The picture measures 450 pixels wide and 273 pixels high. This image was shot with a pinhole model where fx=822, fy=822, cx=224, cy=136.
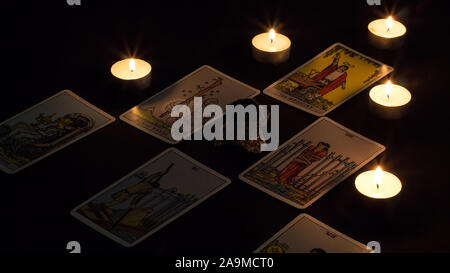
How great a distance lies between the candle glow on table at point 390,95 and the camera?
9.88ft

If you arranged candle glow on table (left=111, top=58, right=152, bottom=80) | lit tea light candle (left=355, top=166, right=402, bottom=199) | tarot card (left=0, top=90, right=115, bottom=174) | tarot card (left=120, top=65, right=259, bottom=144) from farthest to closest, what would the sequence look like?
candle glow on table (left=111, top=58, right=152, bottom=80)
tarot card (left=120, top=65, right=259, bottom=144)
tarot card (left=0, top=90, right=115, bottom=174)
lit tea light candle (left=355, top=166, right=402, bottom=199)

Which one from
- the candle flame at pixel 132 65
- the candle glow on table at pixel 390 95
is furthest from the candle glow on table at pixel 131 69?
the candle glow on table at pixel 390 95

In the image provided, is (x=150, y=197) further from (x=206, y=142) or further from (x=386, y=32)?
(x=386, y=32)

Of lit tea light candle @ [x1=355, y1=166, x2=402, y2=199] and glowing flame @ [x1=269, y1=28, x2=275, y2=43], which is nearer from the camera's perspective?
lit tea light candle @ [x1=355, y1=166, x2=402, y2=199]

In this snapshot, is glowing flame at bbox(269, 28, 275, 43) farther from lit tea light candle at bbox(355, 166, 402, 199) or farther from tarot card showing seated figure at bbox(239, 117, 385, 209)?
lit tea light candle at bbox(355, 166, 402, 199)

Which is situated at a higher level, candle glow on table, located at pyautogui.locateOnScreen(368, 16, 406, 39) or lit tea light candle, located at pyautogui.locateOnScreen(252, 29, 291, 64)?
candle glow on table, located at pyautogui.locateOnScreen(368, 16, 406, 39)

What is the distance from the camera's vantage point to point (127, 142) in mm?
2891

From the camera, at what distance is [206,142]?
2895 mm

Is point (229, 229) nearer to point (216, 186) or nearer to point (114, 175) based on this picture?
point (216, 186)

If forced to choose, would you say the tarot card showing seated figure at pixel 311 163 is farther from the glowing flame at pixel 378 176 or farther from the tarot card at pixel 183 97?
the tarot card at pixel 183 97

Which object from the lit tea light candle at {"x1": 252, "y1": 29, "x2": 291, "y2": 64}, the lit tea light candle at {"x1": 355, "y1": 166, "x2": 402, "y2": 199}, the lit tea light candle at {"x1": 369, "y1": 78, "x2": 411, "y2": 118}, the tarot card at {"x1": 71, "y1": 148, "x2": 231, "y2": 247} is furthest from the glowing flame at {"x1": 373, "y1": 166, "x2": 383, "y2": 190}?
the lit tea light candle at {"x1": 252, "y1": 29, "x2": 291, "y2": 64}

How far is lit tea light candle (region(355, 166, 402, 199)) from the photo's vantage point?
8.68 ft

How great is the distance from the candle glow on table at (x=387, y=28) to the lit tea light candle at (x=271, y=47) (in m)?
0.37
